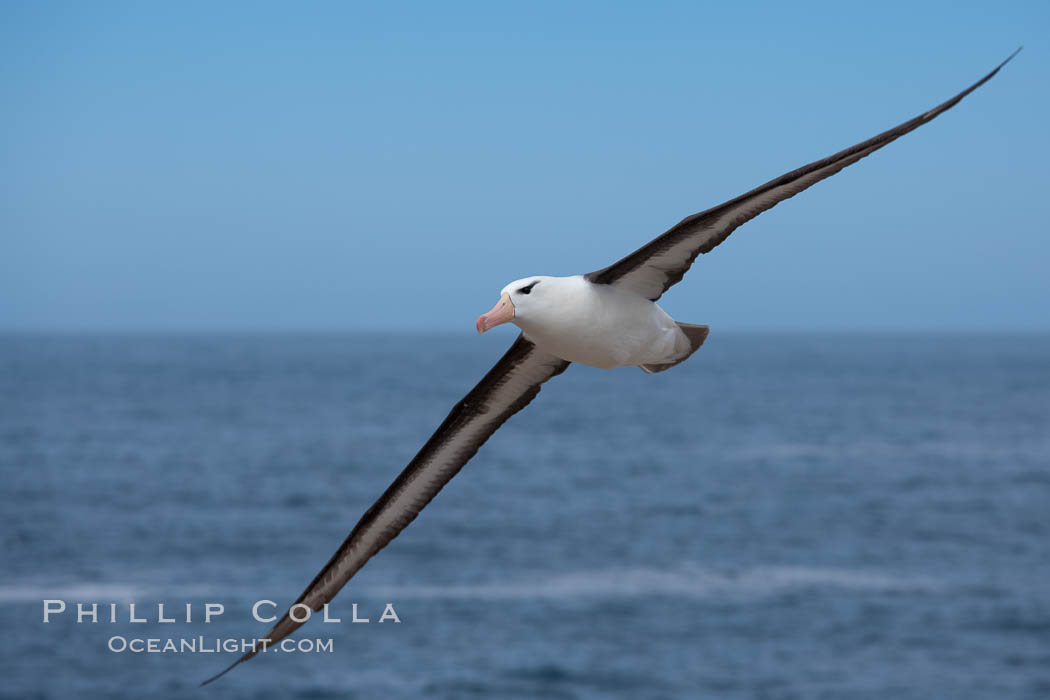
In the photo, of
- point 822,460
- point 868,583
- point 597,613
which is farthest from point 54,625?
point 822,460

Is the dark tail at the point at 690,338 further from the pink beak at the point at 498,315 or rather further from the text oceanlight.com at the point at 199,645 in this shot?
the text oceanlight.com at the point at 199,645

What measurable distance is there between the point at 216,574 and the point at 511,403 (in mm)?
40272

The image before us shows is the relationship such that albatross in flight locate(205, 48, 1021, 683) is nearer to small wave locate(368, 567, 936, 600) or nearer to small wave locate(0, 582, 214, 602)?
small wave locate(368, 567, 936, 600)

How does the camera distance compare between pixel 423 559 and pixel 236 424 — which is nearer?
pixel 423 559

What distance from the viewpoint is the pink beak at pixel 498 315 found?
6438mm

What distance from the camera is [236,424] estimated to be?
337 ft

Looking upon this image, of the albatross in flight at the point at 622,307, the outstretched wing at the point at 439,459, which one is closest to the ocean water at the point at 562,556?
the outstretched wing at the point at 439,459

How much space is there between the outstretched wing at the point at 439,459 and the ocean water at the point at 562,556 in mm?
26526

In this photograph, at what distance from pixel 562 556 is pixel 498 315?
43.5 meters

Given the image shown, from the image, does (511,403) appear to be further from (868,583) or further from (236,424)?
(236,424)

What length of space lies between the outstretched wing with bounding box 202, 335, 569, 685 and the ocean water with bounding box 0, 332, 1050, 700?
26.5 meters

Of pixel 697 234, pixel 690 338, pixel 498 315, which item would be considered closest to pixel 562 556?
pixel 690 338

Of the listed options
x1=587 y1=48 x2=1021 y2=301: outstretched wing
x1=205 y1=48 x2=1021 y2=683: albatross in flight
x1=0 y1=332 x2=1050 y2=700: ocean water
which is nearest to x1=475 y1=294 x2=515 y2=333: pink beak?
x1=205 y1=48 x2=1021 y2=683: albatross in flight

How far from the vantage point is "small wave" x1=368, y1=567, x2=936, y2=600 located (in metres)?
43.3
